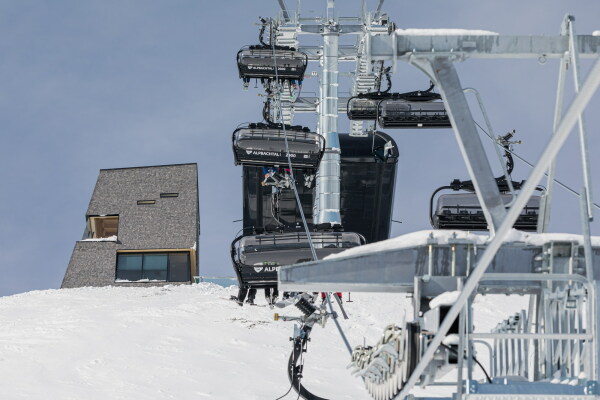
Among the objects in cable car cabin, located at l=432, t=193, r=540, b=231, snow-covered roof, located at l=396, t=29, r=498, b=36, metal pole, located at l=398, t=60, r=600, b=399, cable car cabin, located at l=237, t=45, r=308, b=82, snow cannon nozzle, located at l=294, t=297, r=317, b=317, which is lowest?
snow cannon nozzle, located at l=294, t=297, r=317, b=317

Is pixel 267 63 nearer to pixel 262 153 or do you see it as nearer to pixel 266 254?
pixel 262 153

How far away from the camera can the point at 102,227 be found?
152 feet

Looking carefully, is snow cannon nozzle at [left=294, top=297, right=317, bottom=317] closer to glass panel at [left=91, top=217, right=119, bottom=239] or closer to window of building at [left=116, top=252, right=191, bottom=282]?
window of building at [left=116, top=252, right=191, bottom=282]

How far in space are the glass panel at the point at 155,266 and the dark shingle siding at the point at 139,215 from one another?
18.3 inches

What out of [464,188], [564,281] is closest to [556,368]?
[564,281]

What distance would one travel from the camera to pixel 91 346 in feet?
66.3

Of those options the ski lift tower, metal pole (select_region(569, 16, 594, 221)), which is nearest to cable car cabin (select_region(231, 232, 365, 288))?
the ski lift tower

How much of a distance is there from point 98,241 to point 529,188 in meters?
39.2

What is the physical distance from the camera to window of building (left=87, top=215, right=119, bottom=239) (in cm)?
4519

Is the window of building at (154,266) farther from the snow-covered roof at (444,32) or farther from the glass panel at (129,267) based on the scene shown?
the snow-covered roof at (444,32)

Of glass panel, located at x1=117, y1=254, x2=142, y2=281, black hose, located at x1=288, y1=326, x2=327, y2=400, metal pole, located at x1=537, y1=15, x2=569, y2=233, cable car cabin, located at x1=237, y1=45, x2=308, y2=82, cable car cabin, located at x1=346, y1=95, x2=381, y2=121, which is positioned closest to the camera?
metal pole, located at x1=537, y1=15, x2=569, y2=233

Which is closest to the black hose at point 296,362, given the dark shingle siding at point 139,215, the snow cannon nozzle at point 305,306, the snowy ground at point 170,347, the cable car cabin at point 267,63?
the snow cannon nozzle at point 305,306

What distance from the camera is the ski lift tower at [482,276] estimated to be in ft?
22.5

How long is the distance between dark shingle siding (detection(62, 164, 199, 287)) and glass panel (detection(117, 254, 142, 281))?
0.35 m
